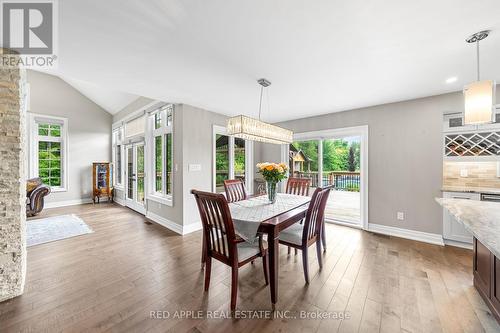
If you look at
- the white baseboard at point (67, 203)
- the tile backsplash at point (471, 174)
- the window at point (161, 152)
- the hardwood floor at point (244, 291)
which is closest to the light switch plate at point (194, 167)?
the window at point (161, 152)

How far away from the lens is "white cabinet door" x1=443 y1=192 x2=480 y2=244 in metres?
2.90

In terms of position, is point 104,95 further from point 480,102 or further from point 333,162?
point 480,102

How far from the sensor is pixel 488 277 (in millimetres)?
1739

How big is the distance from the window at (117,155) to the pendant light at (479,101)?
7392mm

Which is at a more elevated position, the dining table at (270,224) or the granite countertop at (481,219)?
the granite countertop at (481,219)

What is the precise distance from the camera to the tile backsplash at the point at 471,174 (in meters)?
2.98

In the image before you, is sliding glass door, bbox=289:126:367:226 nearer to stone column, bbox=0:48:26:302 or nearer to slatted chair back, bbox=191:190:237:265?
slatted chair back, bbox=191:190:237:265

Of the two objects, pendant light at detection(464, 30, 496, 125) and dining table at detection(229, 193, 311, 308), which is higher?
pendant light at detection(464, 30, 496, 125)

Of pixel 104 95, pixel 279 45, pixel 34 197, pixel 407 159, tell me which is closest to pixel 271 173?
pixel 279 45

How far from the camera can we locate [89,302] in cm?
185

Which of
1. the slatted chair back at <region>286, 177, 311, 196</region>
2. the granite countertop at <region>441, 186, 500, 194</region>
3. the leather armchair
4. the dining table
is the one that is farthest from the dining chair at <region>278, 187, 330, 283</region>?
the leather armchair

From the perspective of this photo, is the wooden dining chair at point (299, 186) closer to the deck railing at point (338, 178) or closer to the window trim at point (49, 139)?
the deck railing at point (338, 178)

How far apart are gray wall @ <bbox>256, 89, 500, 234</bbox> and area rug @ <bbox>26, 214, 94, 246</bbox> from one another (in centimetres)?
548

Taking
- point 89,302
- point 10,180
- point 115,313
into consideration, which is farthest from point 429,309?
point 10,180
